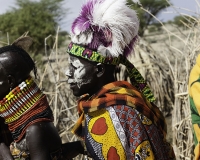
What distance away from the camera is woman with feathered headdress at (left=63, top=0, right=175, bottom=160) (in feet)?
7.59

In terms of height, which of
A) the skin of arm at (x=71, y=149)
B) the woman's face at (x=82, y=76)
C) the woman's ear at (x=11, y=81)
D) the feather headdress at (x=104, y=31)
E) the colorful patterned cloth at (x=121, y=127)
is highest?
the feather headdress at (x=104, y=31)

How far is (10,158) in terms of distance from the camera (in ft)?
7.76

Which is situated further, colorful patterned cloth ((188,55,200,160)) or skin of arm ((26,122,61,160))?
skin of arm ((26,122,61,160))

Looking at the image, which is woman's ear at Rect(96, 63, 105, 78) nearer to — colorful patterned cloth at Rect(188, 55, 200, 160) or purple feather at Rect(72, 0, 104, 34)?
purple feather at Rect(72, 0, 104, 34)

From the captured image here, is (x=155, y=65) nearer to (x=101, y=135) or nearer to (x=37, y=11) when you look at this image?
(x=101, y=135)

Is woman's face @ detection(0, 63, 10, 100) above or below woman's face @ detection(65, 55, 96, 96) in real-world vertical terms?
above

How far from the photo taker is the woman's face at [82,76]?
2.49 meters

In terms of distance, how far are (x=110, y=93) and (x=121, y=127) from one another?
202 millimetres

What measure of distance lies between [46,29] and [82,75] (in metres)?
15.5

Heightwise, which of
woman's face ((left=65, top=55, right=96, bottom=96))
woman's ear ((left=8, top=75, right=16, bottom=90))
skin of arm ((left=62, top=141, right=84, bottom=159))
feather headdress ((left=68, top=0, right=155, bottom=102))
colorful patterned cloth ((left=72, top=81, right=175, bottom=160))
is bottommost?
skin of arm ((left=62, top=141, right=84, bottom=159))

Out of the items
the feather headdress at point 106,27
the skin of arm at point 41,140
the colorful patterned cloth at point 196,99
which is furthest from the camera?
the feather headdress at point 106,27

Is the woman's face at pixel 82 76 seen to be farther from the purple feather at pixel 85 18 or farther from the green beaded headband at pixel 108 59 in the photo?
A: the purple feather at pixel 85 18

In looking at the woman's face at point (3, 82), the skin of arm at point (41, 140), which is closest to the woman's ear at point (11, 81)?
the woman's face at point (3, 82)

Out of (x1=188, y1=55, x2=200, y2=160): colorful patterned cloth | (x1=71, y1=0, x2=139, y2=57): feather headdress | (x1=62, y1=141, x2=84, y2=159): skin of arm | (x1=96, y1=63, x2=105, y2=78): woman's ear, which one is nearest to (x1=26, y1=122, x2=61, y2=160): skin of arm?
(x1=62, y1=141, x2=84, y2=159): skin of arm
